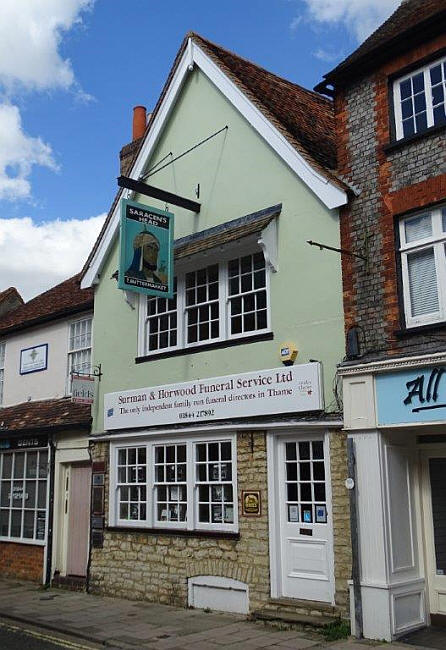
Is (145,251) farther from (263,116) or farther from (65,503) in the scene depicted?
(65,503)

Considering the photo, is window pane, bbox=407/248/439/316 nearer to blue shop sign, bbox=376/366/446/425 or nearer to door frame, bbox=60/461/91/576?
blue shop sign, bbox=376/366/446/425

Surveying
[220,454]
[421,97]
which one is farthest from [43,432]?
[421,97]

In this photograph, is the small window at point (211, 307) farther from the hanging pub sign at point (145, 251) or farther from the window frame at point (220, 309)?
the hanging pub sign at point (145, 251)

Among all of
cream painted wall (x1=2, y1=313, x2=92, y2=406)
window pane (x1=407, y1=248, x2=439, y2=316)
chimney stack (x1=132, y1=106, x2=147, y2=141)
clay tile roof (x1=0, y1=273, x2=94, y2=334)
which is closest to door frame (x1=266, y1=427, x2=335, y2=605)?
window pane (x1=407, y1=248, x2=439, y2=316)

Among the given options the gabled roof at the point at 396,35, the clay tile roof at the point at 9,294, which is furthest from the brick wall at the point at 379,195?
the clay tile roof at the point at 9,294

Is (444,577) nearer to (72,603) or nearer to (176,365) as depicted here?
(176,365)

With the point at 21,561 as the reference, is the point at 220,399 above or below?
above

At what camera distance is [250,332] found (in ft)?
37.3

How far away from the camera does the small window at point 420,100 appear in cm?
941

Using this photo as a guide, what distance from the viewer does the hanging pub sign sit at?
11.3 meters

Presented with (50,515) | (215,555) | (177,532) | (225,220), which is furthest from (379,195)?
(50,515)

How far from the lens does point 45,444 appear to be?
15.3 meters

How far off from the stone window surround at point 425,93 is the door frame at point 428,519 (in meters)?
4.21

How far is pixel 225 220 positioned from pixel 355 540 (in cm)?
572
